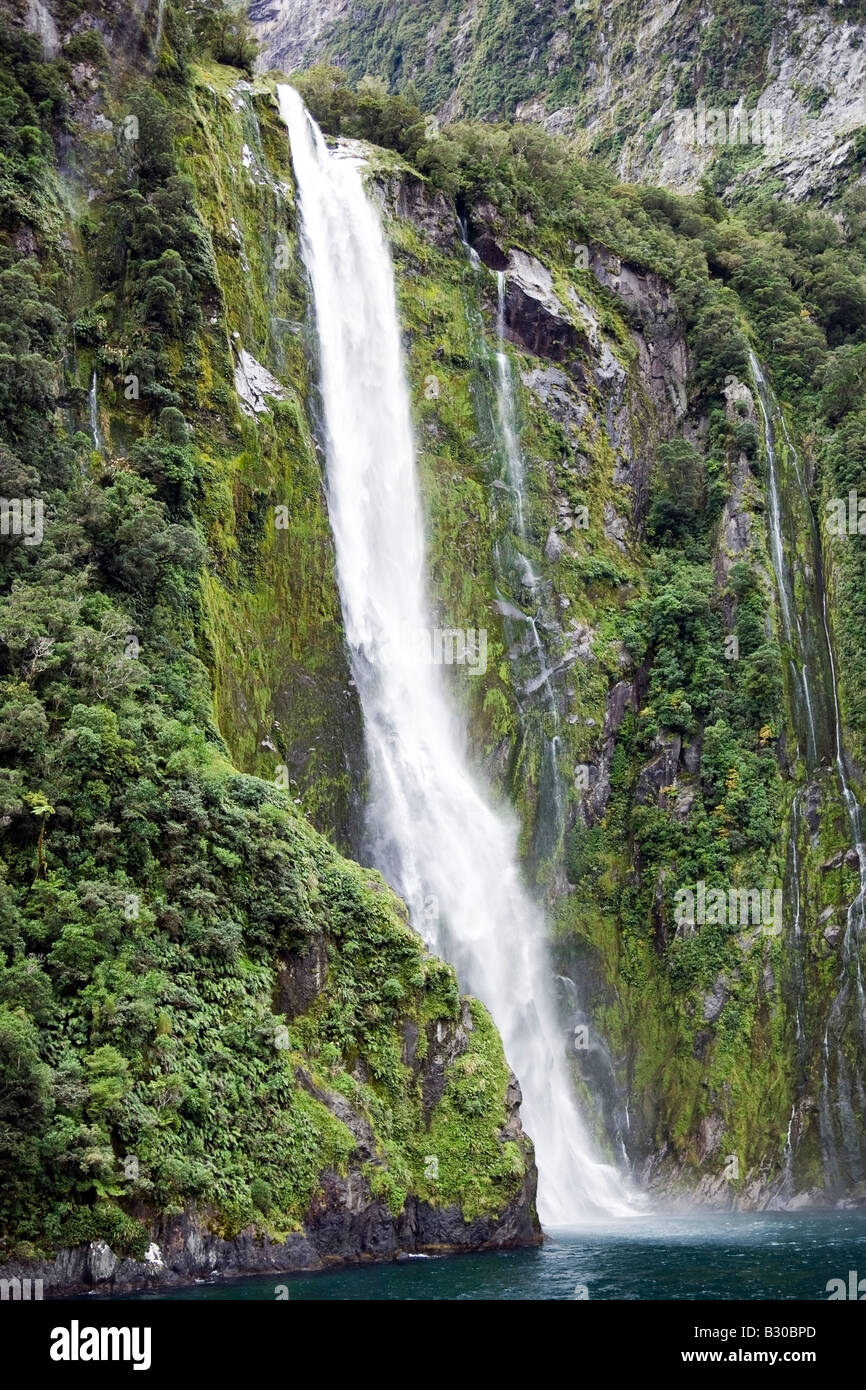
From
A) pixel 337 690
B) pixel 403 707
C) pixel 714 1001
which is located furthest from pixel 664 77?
pixel 714 1001

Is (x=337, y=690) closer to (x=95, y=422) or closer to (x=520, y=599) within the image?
(x=95, y=422)

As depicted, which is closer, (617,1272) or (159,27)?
(617,1272)

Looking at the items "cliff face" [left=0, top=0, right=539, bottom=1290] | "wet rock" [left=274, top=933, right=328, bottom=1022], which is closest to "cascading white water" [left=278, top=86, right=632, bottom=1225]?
"cliff face" [left=0, top=0, right=539, bottom=1290]

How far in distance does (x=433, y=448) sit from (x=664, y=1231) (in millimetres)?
21842

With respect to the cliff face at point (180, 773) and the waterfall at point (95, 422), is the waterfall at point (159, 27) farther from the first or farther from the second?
the waterfall at point (95, 422)

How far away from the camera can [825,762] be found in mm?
33062

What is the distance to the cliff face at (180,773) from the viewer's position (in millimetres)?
16484

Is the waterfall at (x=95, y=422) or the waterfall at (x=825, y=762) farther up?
the waterfall at (x=95, y=422)

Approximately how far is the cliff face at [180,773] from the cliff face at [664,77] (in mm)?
26538

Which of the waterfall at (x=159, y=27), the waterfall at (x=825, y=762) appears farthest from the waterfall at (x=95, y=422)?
the waterfall at (x=825, y=762)

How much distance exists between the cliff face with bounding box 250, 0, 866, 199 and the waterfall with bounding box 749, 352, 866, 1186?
85.3 feet

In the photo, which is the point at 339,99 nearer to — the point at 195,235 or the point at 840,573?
the point at 195,235

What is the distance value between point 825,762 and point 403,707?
12338 mm
